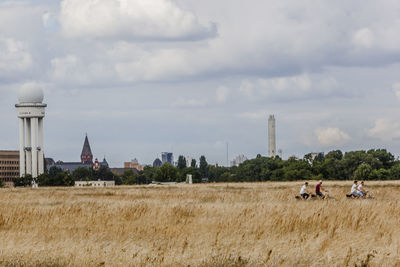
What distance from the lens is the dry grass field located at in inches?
653

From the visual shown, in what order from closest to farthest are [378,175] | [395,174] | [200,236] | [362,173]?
[200,236]
[378,175]
[362,173]
[395,174]

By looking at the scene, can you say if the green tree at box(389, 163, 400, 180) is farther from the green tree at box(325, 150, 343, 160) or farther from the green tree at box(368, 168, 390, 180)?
the green tree at box(325, 150, 343, 160)

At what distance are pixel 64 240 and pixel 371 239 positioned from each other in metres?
8.61

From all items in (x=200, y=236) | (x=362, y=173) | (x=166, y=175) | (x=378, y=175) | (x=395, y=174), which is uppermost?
(x=166, y=175)

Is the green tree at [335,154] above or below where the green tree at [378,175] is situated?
above

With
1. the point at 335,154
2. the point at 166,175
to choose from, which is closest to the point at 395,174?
the point at 335,154

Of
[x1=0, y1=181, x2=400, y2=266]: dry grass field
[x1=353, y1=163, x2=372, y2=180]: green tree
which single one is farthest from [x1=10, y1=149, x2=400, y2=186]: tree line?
[x1=0, y1=181, x2=400, y2=266]: dry grass field

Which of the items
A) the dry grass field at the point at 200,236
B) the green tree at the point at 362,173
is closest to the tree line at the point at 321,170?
the green tree at the point at 362,173

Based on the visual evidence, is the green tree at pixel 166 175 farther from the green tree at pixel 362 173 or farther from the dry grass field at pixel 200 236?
the dry grass field at pixel 200 236

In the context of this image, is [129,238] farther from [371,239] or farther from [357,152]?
[357,152]

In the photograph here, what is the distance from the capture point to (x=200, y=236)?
2120cm

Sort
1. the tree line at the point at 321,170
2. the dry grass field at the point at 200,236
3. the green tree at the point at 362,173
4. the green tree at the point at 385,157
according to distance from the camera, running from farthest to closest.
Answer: the green tree at the point at 385,157 → the tree line at the point at 321,170 → the green tree at the point at 362,173 → the dry grass field at the point at 200,236

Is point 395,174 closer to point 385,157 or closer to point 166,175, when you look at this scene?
point 385,157

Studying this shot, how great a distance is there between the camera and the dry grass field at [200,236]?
54.4 feet
